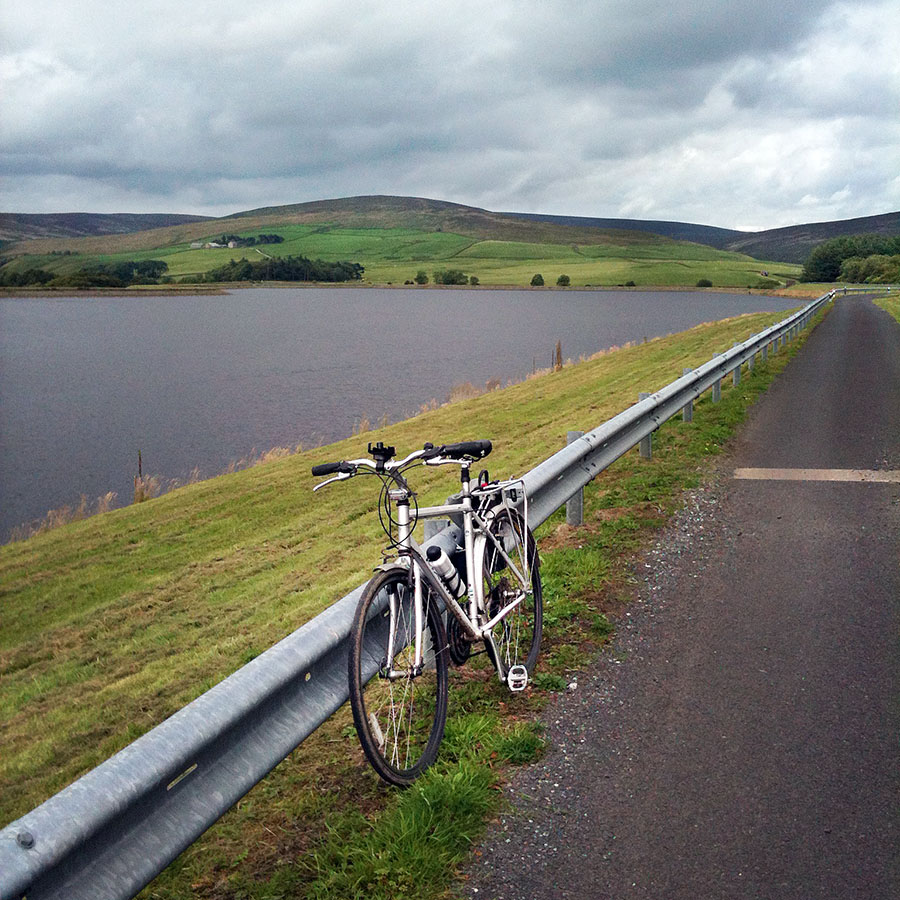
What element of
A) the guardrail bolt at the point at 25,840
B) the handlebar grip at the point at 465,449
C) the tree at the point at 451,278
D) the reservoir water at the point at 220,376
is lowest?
the reservoir water at the point at 220,376

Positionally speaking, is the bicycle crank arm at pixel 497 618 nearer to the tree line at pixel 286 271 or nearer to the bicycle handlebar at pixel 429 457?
the bicycle handlebar at pixel 429 457

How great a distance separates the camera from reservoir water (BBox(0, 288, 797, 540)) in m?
23.3

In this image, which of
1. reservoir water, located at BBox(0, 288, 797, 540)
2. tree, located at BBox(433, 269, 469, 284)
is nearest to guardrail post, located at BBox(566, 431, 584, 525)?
reservoir water, located at BBox(0, 288, 797, 540)

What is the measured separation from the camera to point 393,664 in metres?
4.01

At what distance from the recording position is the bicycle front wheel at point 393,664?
3.53 meters

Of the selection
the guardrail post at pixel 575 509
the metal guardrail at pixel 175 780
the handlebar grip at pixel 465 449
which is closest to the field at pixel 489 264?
the guardrail post at pixel 575 509

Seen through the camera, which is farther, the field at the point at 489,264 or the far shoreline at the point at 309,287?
the field at the point at 489,264

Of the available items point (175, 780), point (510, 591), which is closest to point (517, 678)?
point (510, 591)

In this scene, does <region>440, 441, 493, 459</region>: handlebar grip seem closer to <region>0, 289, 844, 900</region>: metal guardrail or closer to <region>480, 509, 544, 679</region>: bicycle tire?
<region>480, 509, 544, 679</region>: bicycle tire

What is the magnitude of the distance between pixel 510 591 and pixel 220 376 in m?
35.3

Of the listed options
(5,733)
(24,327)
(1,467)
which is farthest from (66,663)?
(24,327)

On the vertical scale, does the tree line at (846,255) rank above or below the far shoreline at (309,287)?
above

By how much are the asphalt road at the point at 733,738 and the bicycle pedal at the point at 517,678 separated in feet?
0.72

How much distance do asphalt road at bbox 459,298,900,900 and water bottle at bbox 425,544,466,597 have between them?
81 cm
